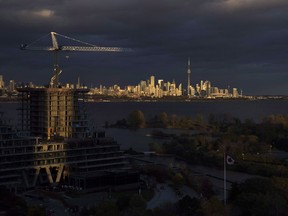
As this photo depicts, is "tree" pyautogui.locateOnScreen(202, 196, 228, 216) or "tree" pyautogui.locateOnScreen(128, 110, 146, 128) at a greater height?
"tree" pyautogui.locateOnScreen(128, 110, 146, 128)

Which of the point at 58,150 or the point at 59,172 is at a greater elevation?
the point at 58,150

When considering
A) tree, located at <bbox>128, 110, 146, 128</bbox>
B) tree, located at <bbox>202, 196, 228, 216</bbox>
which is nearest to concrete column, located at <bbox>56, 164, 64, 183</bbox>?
tree, located at <bbox>202, 196, 228, 216</bbox>

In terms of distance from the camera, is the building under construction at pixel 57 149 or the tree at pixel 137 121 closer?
the building under construction at pixel 57 149

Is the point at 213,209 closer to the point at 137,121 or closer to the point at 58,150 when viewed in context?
the point at 58,150

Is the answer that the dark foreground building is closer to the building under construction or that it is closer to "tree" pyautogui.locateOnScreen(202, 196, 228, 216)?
the building under construction

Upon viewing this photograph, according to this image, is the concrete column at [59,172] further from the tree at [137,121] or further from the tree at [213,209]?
the tree at [137,121]

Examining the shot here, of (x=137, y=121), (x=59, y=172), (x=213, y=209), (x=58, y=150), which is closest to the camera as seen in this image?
(x=213, y=209)

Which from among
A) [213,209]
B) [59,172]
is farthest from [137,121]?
[213,209]

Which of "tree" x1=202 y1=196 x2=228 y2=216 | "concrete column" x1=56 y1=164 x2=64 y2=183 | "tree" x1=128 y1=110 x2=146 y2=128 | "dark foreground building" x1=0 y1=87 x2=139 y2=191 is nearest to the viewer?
"tree" x1=202 y1=196 x2=228 y2=216

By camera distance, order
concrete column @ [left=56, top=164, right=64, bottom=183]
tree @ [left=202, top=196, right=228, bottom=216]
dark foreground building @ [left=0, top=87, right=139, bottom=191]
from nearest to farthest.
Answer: tree @ [left=202, top=196, right=228, bottom=216] → dark foreground building @ [left=0, top=87, right=139, bottom=191] → concrete column @ [left=56, top=164, right=64, bottom=183]

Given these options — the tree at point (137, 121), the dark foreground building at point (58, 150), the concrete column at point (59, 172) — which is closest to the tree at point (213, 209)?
the dark foreground building at point (58, 150)
